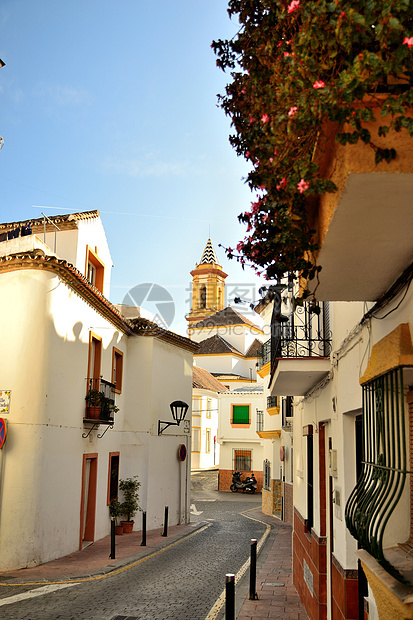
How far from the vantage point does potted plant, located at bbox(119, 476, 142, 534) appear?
16891 mm

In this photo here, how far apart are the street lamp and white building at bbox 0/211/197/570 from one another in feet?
1.06

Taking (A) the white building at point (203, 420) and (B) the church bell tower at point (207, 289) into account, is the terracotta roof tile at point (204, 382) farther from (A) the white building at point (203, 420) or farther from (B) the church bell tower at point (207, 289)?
(B) the church bell tower at point (207, 289)

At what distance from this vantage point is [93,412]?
14.2m

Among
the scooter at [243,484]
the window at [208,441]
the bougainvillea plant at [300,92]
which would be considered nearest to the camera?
the bougainvillea plant at [300,92]

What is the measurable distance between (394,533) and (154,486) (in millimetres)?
15311

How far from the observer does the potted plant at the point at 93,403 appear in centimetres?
1416

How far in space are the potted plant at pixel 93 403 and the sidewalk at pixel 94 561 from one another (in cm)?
321

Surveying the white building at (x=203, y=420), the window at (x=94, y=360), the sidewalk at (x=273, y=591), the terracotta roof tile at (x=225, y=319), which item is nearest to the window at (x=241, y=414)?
the white building at (x=203, y=420)

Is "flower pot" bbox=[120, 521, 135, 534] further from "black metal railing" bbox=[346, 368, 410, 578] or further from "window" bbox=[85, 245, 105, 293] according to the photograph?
"black metal railing" bbox=[346, 368, 410, 578]

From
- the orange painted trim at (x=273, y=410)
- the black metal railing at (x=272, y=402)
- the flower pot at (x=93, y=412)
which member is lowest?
the flower pot at (x=93, y=412)

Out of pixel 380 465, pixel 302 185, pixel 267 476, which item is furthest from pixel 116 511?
pixel 302 185

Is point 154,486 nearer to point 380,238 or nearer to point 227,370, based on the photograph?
point 380,238

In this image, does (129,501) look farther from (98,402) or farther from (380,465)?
(380,465)

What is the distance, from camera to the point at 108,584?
10.2m
